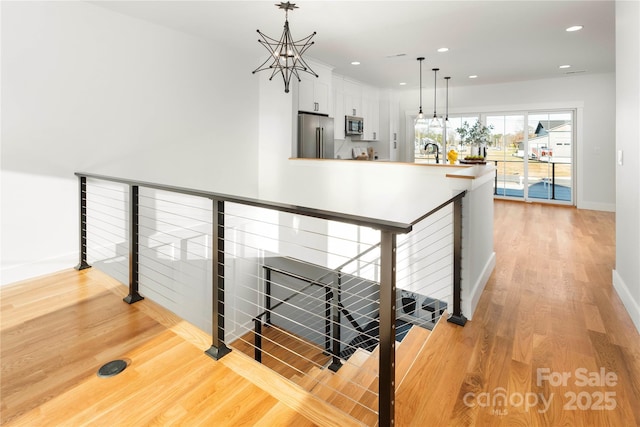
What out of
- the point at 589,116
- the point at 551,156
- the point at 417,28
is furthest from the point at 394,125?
the point at 417,28

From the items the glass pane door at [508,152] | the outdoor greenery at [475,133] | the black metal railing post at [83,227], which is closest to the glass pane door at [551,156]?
the glass pane door at [508,152]

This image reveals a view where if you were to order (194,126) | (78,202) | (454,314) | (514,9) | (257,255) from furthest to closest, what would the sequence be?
(257,255) → (194,126) → (514,9) → (78,202) → (454,314)

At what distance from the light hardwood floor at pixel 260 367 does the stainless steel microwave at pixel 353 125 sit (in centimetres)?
502

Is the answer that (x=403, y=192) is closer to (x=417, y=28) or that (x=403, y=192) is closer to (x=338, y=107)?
(x=417, y=28)

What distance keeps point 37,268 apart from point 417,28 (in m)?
4.73

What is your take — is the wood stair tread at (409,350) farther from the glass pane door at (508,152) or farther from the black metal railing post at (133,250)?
the glass pane door at (508,152)

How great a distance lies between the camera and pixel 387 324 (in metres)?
1.39

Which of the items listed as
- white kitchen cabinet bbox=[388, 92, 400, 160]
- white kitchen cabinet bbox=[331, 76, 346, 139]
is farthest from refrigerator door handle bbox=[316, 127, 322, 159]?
white kitchen cabinet bbox=[388, 92, 400, 160]

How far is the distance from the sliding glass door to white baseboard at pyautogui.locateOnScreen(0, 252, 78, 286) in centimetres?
817

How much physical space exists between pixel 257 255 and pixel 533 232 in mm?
4129

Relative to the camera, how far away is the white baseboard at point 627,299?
245cm

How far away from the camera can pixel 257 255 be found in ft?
18.6

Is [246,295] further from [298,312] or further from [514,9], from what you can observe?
[514,9]

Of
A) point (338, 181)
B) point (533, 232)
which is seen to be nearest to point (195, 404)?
point (338, 181)
